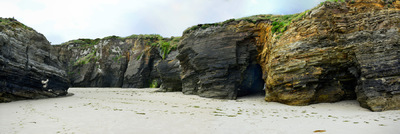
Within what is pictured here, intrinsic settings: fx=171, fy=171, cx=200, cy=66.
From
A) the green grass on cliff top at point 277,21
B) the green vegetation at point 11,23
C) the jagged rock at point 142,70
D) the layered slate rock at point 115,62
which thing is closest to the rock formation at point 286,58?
the green grass on cliff top at point 277,21

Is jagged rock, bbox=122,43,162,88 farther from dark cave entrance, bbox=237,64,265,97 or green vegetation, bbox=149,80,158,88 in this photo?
dark cave entrance, bbox=237,64,265,97

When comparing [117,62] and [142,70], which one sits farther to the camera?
[117,62]

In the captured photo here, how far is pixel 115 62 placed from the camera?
34719 millimetres

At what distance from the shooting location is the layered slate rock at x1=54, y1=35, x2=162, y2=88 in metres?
31.4

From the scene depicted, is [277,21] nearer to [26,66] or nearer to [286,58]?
[286,58]

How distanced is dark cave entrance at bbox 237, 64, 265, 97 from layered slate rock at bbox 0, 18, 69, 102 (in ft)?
58.6

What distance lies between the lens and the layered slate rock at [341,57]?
9508 mm

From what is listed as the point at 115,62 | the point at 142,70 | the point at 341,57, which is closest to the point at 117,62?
the point at 115,62

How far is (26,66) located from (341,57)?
76.1 feet

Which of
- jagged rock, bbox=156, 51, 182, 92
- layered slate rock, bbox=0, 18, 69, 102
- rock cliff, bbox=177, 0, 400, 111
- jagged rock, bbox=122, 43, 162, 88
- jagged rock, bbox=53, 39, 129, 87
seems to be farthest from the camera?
jagged rock, bbox=53, 39, 129, 87

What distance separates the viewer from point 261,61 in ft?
55.3

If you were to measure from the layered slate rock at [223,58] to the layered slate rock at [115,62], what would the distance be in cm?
1426

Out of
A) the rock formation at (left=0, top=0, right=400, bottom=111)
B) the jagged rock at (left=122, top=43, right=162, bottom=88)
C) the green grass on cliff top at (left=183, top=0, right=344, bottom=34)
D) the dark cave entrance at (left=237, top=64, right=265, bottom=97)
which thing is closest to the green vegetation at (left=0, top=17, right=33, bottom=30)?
the rock formation at (left=0, top=0, right=400, bottom=111)

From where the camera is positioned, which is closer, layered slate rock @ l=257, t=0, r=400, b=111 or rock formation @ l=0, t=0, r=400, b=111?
layered slate rock @ l=257, t=0, r=400, b=111
